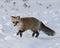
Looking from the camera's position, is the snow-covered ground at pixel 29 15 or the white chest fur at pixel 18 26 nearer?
the snow-covered ground at pixel 29 15

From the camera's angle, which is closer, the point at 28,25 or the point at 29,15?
the point at 28,25

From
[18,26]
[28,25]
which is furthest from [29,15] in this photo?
[18,26]

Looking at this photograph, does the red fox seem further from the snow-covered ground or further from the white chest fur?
the snow-covered ground

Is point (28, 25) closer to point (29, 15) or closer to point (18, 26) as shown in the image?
point (18, 26)

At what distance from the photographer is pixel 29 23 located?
8.86 metres

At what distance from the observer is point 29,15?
45.4 ft

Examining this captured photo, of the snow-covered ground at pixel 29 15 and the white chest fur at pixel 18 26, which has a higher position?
the white chest fur at pixel 18 26

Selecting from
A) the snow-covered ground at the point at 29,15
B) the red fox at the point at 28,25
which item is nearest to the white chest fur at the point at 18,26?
the red fox at the point at 28,25

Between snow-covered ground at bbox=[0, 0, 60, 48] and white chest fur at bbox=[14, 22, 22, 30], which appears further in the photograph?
white chest fur at bbox=[14, 22, 22, 30]

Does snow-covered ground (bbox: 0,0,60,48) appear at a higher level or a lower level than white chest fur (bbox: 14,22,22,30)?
lower

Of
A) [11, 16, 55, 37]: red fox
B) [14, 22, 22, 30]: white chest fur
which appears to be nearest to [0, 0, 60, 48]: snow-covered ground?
[11, 16, 55, 37]: red fox

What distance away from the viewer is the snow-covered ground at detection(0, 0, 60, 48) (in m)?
7.61

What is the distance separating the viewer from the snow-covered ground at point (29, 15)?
761 cm

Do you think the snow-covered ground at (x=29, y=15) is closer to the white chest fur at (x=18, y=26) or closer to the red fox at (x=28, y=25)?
the red fox at (x=28, y=25)
